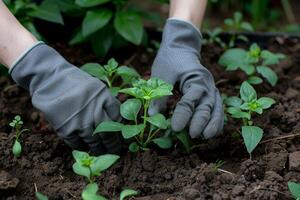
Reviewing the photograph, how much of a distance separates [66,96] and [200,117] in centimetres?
37

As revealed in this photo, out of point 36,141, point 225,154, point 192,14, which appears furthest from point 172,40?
point 36,141

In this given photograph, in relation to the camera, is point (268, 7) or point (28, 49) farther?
point (268, 7)

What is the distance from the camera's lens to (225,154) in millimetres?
1703

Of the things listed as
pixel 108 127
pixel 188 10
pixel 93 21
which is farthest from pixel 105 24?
pixel 108 127

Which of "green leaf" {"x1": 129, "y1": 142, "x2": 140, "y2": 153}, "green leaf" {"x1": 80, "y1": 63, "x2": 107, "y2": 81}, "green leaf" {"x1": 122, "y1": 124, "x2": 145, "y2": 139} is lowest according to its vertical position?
"green leaf" {"x1": 129, "y1": 142, "x2": 140, "y2": 153}

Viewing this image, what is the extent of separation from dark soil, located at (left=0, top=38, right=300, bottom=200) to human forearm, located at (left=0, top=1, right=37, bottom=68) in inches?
10.4

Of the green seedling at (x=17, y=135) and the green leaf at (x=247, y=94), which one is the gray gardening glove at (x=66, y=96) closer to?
the green seedling at (x=17, y=135)

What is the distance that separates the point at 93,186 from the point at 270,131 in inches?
25.4

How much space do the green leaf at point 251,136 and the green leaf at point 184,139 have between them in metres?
0.16

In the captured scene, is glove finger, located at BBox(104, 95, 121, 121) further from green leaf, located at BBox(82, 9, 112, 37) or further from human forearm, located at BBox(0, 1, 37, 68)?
green leaf, located at BBox(82, 9, 112, 37)

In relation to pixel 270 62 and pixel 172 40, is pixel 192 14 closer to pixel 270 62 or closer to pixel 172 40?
pixel 172 40

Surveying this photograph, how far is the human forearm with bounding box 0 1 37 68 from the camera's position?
1570 millimetres

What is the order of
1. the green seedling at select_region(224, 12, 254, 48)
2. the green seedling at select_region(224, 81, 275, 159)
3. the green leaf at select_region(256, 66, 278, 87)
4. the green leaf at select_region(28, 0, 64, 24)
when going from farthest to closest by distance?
the green seedling at select_region(224, 12, 254, 48) → the green leaf at select_region(28, 0, 64, 24) → the green leaf at select_region(256, 66, 278, 87) → the green seedling at select_region(224, 81, 275, 159)

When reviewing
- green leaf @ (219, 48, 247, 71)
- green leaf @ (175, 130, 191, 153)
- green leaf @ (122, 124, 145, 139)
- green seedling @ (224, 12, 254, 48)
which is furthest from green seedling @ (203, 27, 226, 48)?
green leaf @ (122, 124, 145, 139)
